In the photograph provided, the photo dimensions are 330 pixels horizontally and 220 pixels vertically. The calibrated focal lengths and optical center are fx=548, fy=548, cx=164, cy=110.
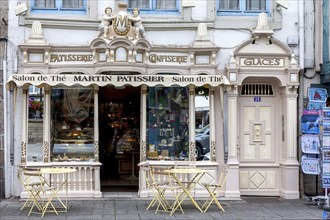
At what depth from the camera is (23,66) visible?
38.6 feet

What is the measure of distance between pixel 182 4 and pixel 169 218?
488cm

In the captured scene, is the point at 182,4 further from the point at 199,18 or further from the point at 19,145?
the point at 19,145

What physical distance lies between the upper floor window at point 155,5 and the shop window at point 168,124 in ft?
5.82

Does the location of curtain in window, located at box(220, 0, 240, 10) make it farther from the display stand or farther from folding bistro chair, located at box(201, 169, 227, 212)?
folding bistro chair, located at box(201, 169, 227, 212)

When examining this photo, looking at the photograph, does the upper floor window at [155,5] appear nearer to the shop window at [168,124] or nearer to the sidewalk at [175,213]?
the shop window at [168,124]

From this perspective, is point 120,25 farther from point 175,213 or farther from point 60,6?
point 175,213

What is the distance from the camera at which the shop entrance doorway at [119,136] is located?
14.4 meters

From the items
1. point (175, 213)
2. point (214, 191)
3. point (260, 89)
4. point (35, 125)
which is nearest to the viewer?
point (175, 213)

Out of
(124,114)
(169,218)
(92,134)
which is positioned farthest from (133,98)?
(169,218)

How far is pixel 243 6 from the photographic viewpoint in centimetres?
1255

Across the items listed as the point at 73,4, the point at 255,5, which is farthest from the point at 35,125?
the point at 255,5

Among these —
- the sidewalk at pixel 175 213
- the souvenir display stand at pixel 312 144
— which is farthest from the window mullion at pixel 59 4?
the souvenir display stand at pixel 312 144

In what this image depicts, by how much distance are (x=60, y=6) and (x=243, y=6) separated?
13.6 feet

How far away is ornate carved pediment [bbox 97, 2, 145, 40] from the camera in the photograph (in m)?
11.7
